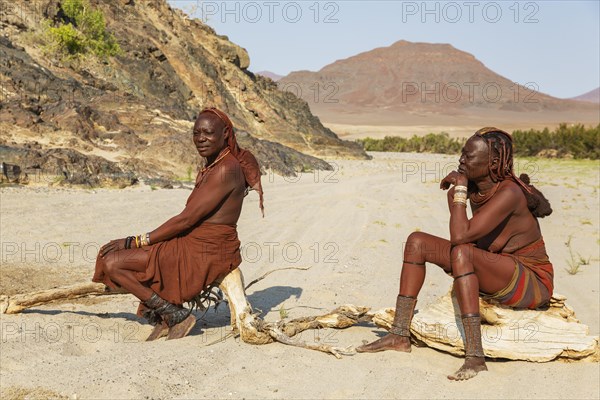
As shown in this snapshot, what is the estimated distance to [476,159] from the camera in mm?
4754

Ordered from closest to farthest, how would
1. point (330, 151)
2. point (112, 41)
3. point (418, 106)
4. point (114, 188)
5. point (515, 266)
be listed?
point (515, 266) < point (114, 188) < point (112, 41) < point (330, 151) < point (418, 106)

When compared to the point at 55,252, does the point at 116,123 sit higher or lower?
higher

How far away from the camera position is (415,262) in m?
4.90

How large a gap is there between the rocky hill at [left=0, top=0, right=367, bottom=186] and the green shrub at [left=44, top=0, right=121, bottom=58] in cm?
39

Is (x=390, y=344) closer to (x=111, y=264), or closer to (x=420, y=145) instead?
(x=111, y=264)

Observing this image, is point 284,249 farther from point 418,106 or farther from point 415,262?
point 418,106

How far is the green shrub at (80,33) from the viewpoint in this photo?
28172mm

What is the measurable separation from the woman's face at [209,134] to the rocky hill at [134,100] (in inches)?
421

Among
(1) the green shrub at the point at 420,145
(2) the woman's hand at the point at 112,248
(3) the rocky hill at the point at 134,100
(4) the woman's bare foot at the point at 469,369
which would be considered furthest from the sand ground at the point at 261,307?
(1) the green shrub at the point at 420,145

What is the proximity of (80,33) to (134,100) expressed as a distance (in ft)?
27.0

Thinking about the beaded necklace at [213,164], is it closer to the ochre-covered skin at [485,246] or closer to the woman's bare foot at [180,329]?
the woman's bare foot at [180,329]

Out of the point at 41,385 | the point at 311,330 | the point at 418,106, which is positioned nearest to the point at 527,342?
the point at 311,330

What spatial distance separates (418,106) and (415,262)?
173 meters

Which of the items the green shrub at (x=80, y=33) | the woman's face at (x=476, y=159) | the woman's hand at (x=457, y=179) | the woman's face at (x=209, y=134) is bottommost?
the woman's hand at (x=457, y=179)
